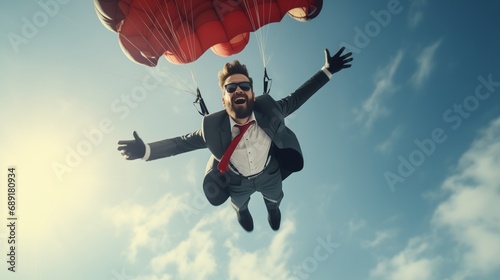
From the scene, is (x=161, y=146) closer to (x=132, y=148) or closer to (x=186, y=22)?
(x=132, y=148)

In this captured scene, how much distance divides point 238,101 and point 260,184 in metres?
1.35

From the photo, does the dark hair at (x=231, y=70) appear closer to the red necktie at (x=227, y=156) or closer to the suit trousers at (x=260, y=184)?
the red necktie at (x=227, y=156)

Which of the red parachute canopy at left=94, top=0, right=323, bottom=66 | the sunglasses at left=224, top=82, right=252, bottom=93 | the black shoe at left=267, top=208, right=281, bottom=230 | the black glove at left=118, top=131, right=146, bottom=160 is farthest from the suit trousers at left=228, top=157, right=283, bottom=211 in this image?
the red parachute canopy at left=94, top=0, right=323, bottom=66

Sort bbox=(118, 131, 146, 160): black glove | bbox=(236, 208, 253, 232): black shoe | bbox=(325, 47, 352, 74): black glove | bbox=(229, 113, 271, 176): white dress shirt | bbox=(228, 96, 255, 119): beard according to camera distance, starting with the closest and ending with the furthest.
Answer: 1. bbox=(118, 131, 146, 160): black glove
2. bbox=(228, 96, 255, 119): beard
3. bbox=(229, 113, 271, 176): white dress shirt
4. bbox=(325, 47, 352, 74): black glove
5. bbox=(236, 208, 253, 232): black shoe

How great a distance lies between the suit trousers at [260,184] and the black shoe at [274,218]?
55 centimetres

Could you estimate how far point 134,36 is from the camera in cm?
516

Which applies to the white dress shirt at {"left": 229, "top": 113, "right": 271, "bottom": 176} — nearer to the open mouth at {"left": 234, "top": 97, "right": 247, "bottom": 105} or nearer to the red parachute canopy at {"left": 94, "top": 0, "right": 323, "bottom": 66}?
the open mouth at {"left": 234, "top": 97, "right": 247, "bottom": 105}

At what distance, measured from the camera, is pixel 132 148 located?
151 inches

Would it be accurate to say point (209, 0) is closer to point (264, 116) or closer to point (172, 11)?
point (172, 11)

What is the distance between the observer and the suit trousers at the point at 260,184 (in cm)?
438

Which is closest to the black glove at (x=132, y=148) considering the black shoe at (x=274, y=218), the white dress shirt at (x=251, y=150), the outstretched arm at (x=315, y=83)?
the white dress shirt at (x=251, y=150)

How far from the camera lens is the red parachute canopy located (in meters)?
5.09

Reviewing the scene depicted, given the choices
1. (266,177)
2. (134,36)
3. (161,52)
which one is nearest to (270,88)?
(266,177)

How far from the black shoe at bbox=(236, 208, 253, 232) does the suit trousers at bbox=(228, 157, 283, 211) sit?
457 mm
